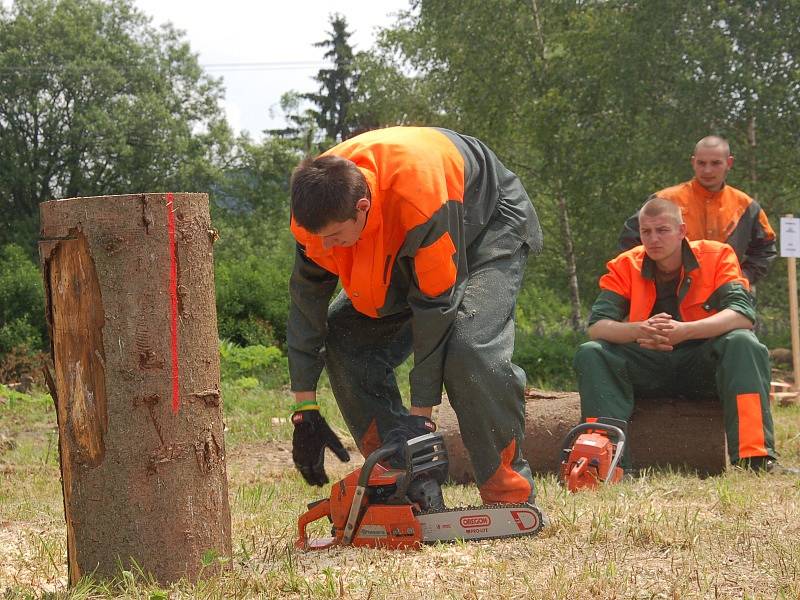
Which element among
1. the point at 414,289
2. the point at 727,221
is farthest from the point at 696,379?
the point at 414,289

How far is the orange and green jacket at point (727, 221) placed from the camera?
23.4 ft

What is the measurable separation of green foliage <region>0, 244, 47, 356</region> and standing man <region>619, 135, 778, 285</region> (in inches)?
351

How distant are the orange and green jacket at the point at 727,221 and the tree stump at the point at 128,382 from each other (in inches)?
186

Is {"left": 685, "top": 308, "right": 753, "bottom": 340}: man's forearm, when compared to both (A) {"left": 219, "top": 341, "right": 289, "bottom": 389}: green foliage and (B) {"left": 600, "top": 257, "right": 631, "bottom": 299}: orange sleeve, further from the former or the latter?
(A) {"left": 219, "top": 341, "right": 289, "bottom": 389}: green foliage

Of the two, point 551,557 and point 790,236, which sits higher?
point 790,236

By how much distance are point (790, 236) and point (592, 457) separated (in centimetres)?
496

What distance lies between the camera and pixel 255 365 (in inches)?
463

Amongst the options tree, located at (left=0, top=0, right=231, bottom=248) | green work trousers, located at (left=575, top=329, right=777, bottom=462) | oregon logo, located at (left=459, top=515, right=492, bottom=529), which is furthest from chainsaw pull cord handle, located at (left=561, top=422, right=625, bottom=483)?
tree, located at (left=0, top=0, right=231, bottom=248)

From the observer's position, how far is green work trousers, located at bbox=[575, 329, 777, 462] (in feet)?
18.1

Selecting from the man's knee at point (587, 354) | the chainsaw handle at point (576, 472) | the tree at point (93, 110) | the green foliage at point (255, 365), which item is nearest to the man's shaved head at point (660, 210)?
the man's knee at point (587, 354)

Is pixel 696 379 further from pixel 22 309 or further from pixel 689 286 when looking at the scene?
pixel 22 309

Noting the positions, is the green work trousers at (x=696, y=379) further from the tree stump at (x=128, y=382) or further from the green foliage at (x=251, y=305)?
the green foliage at (x=251, y=305)

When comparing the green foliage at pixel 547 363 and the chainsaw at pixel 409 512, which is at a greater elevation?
the chainsaw at pixel 409 512

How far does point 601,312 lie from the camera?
240 inches
